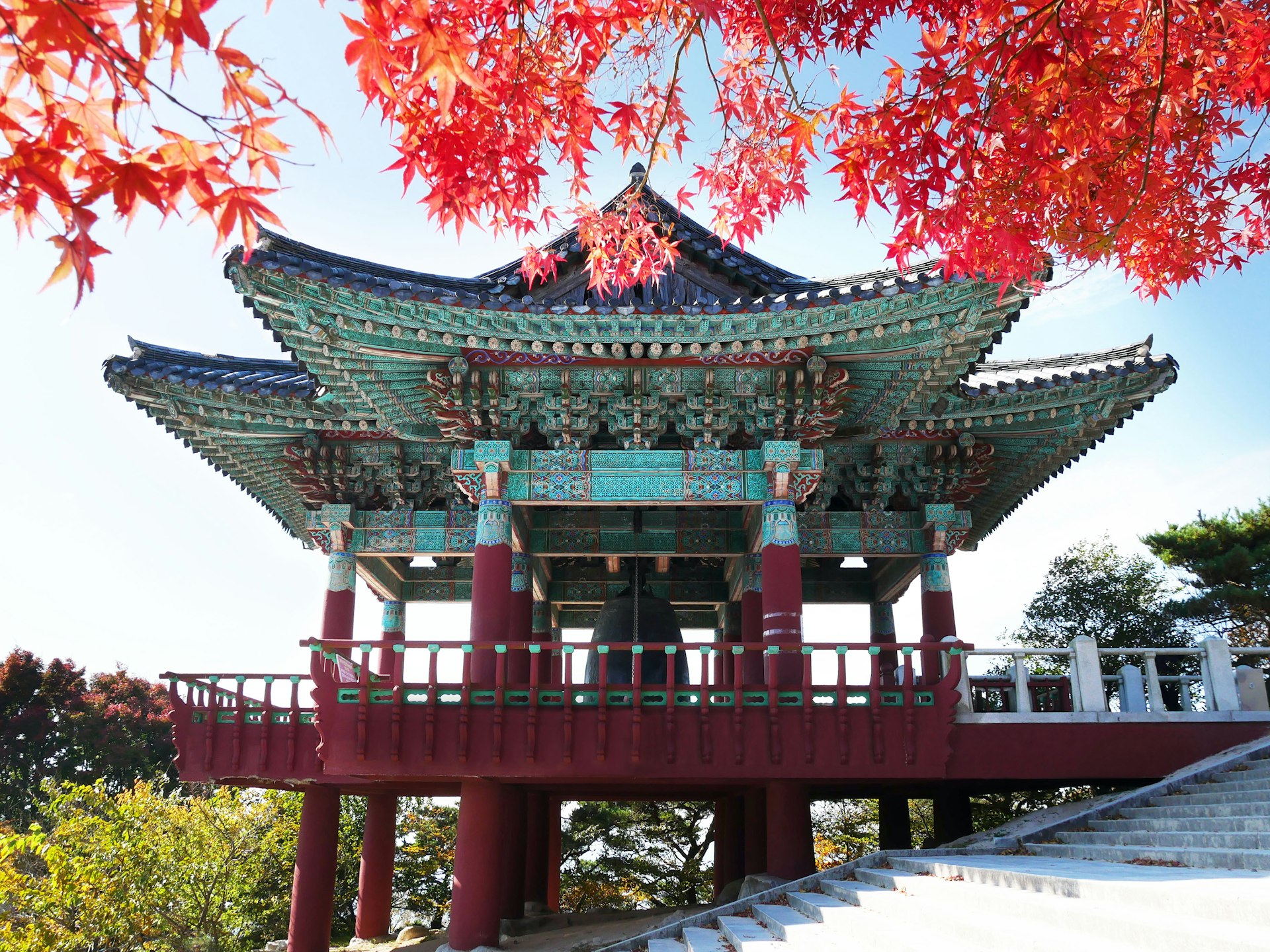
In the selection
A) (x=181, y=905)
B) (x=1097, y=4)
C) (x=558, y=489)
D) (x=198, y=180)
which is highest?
(x=1097, y=4)

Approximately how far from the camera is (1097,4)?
17.0 ft

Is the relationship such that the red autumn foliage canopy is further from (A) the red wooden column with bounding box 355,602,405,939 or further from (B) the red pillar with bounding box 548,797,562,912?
(B) the red pillar with bounding box 548,797,562,912

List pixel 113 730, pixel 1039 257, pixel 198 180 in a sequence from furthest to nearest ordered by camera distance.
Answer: pixel 113 730
pixel 1039 257
pixel 198 180

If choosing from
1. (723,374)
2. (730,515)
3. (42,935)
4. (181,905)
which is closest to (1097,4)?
(723,374)

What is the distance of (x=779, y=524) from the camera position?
39.9 feet

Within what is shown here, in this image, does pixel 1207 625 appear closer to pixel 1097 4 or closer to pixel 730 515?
pixel 730 515

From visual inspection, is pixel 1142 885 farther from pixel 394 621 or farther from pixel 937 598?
pixel 394 621

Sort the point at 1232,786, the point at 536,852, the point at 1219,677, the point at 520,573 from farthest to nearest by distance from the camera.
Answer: the point at 536,852
the point at 520,573
the point at 1219,677
the point at 1232,786

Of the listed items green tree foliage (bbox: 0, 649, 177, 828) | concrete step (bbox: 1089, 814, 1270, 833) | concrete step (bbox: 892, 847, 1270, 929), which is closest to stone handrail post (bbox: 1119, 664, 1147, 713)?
concrete step (bbox: 1089, 814, 1270, 833)

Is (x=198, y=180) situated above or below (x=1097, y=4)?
below

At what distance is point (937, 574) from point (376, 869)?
9863 millimetres

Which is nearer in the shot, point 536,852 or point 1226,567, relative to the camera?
point 536,852

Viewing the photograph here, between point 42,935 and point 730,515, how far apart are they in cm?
1145

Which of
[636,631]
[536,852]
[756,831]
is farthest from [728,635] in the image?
[536,852]
